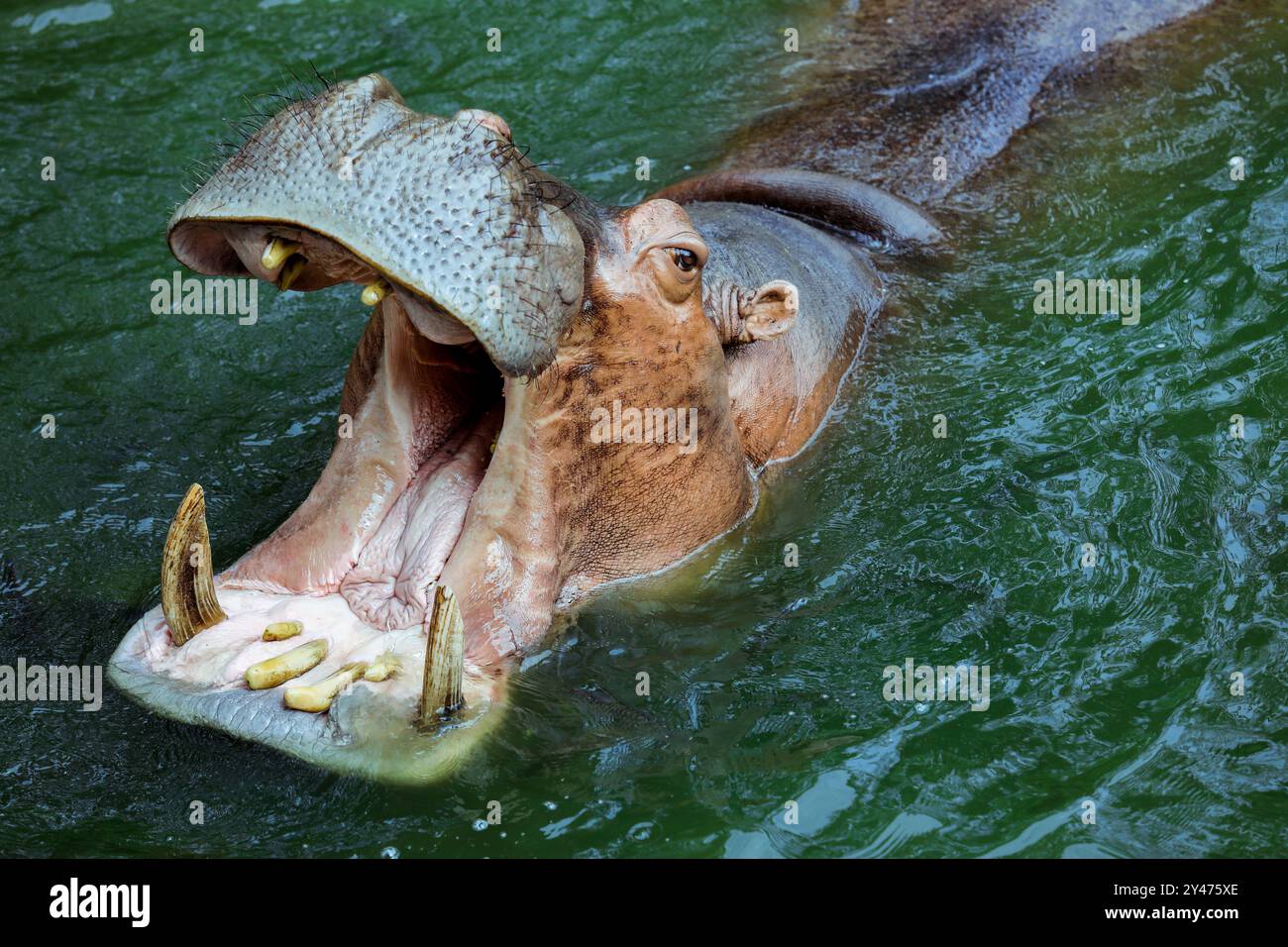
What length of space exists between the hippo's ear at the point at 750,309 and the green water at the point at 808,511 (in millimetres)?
612

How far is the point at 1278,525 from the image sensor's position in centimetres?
486

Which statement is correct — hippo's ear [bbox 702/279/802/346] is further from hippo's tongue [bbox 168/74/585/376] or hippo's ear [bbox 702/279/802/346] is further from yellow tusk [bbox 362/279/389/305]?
yellow tusk [bbox 362/279/389/305]

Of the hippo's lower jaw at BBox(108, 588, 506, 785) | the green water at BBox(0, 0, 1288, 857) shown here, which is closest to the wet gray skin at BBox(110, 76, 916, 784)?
the hippo's lower jaw at BBox(108, 588, 506, 785)

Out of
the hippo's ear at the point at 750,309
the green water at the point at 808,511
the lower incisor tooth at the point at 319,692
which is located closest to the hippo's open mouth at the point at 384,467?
the lower incisor tooth at the point at 319,692

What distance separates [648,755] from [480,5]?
6090mm

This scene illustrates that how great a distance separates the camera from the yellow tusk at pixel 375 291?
11.9 feet

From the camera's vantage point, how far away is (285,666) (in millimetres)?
3783

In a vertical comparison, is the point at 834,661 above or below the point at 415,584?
below

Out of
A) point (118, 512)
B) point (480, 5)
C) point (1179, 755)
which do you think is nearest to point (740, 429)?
point (1179, 755)

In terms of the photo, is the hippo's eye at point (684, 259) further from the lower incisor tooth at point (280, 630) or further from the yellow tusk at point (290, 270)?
the lower incisor tooth at point (280, 630)

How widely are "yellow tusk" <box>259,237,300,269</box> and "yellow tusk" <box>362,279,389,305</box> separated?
8.0 inches

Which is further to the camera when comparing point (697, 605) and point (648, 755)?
point (697, 605)

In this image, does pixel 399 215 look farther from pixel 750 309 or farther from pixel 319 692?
pixel 750 309

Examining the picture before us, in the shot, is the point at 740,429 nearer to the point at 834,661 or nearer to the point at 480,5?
the point at 834,661
